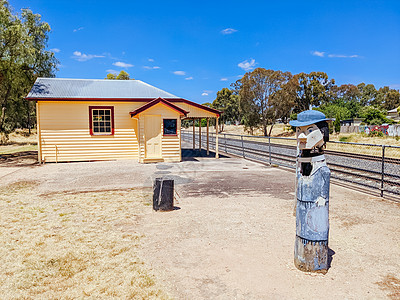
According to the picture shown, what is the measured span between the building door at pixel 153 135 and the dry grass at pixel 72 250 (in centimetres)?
713

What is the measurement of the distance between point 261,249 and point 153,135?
35.4 feet

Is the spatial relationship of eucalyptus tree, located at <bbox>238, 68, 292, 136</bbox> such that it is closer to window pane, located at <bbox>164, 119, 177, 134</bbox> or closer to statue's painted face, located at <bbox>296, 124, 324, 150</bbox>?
window pane, located at <bbox>164, 119, 177, 134</bbox>

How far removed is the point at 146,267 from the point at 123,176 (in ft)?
23.5

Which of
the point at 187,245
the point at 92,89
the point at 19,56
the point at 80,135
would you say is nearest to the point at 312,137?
the point at 187,245

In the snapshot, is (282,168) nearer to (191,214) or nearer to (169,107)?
(169,107)

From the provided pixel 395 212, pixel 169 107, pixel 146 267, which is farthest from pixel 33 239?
pixel 169 107

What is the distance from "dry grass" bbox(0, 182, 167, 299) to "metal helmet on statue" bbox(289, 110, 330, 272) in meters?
1.92

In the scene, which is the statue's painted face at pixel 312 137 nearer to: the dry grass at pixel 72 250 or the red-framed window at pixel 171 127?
the dry grass at pixel 72 250

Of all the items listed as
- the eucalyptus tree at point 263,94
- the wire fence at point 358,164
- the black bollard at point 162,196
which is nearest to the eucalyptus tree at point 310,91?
the eucalyptus tree at point 263,94

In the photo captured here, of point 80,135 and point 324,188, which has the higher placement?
point 80,135

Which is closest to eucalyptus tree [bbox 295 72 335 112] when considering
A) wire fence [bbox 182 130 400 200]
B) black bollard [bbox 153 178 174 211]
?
wire fence [bbox 182 130 400 200]

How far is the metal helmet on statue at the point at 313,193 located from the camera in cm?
355

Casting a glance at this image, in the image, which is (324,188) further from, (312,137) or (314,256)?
(314,256)

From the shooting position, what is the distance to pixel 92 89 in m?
15.9
